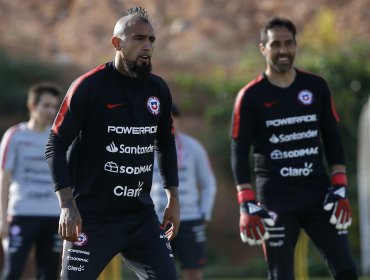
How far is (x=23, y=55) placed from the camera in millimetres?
25297

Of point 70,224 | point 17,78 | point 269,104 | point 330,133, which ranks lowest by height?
point 70,224

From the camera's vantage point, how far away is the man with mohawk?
5.73 metres

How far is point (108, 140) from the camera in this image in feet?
19.0

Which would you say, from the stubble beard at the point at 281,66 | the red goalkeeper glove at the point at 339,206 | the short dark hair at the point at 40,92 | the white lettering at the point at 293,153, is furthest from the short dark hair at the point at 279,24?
the short dark hair at the point at 40,92

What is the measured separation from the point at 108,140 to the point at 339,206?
2079mm

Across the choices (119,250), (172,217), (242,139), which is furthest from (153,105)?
(242,139)

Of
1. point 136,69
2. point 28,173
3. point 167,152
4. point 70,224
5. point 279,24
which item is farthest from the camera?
point 28,173

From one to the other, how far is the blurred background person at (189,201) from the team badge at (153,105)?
3.72m

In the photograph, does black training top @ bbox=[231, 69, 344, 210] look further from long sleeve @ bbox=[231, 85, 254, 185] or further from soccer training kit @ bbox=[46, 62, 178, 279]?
soccer training kit @ bbox=[46, 62, 178, 279]

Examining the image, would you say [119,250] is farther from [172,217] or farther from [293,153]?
[293,153]

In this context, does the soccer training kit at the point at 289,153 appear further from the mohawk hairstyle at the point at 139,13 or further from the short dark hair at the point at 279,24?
the mohawk hairstyle at the point at 139,13

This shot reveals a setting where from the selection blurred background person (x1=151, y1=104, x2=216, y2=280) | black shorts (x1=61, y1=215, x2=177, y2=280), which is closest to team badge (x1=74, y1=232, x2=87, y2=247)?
black shorts (x1=61, y1=215, x2=177, y2=280)

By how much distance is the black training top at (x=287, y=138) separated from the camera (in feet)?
23.3

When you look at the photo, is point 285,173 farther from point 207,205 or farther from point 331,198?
point 207,205
